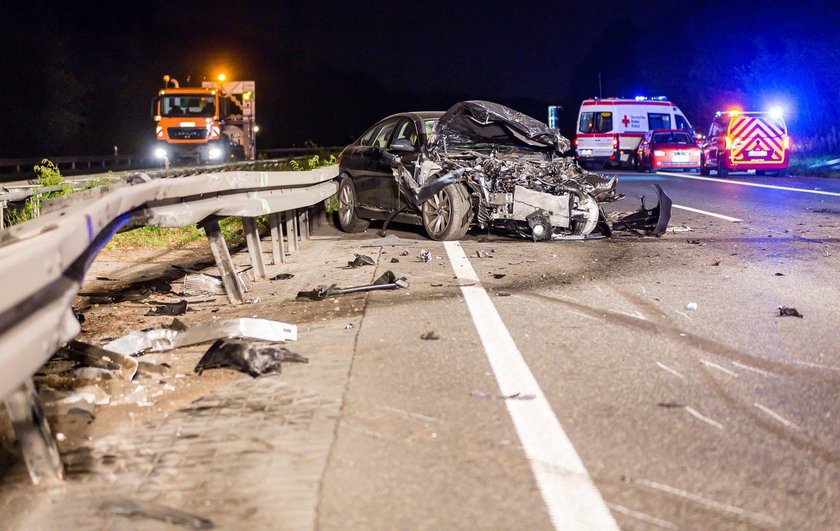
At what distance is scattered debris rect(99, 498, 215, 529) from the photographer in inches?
137

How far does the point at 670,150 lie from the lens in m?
32.3

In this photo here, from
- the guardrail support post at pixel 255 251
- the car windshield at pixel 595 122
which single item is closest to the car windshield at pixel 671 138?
the car windshield at pixel 595 122

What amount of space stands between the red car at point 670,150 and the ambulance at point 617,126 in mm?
1766

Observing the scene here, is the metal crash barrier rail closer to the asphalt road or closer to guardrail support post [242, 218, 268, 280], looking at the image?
the asphalt road

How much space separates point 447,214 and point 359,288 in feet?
12.9

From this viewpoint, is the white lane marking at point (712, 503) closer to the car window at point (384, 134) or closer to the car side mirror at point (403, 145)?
the car side mirror at point (403, 145)

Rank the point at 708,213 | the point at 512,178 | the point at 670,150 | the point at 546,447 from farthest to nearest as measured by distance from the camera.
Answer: the point at 670,150 < the point at 708,213 < the point at 512,178 < the point at 546,447

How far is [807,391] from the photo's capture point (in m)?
5.15

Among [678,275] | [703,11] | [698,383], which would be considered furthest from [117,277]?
[703,11]

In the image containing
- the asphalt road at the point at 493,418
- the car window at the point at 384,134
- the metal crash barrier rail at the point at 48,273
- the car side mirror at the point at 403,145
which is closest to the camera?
the metal crash barrier rail at the point at 48,273

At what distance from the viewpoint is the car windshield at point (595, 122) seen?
35188 millimetres

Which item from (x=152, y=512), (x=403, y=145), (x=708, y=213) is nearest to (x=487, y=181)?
(x=403, y=145)

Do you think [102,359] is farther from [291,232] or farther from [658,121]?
[658,121]

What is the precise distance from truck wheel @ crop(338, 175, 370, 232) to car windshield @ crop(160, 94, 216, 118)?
23998 millimetres
